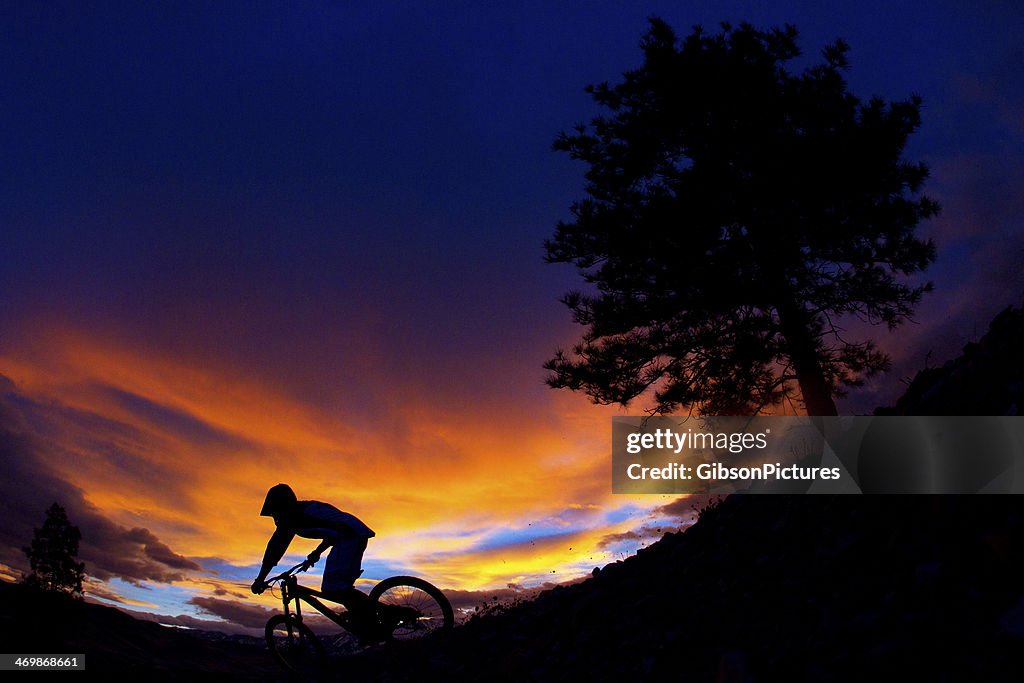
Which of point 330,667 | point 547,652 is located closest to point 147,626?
point 330,667

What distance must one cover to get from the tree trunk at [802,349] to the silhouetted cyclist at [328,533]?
9.40m

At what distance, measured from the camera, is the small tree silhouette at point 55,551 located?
102 ft

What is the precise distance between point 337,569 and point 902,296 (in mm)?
12290

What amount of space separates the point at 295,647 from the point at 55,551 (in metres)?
30.0

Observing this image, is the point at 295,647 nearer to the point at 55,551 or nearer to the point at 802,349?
the point at 802,349

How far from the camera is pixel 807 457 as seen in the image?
10703 mm

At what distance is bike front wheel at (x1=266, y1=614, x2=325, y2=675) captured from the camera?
946 centimetres

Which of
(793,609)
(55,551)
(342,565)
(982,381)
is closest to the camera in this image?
(793,609)

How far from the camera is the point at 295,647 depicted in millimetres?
9547

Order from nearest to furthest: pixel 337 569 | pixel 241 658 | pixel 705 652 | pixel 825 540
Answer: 1. pixel 705 652
2. pixel 825 540
3. pixel 337 569
4. pixel 241 658

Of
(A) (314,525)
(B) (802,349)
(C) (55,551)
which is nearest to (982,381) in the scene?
(B) (802,349)

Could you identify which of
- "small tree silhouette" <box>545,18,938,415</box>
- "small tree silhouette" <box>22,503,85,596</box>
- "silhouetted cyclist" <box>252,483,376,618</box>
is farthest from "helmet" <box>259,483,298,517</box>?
"small tree silhouette" <box>22,503,85,596</box>

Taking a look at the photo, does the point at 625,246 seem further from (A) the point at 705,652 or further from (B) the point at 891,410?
(A) the point at 705,652

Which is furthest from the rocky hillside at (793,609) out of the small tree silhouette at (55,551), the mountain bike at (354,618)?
the small tree silhouette at (55,551)
